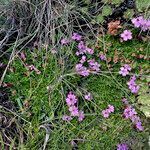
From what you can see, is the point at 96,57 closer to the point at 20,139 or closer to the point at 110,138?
the point at 110,138

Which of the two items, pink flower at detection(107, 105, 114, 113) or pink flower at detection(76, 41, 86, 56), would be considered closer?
pink flower at detection(107, 105, 114, 113)

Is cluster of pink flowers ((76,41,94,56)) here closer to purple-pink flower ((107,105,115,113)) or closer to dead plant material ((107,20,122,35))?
dead plant material ((107,20,122,35))

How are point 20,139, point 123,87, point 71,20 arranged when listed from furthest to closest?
point 71,20
point 123,87
point 20,139

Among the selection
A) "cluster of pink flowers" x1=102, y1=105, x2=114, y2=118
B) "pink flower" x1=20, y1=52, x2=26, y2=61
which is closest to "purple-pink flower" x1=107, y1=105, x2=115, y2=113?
"cluster of pink flowers" x1=102, y1=105, x2=114, y2=118

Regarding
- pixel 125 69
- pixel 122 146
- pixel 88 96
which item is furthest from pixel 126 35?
pixel 122 146

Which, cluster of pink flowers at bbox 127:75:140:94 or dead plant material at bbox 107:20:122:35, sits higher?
dead plant material at bbox 107:20:122:35

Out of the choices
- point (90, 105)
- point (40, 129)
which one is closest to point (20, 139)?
point (40, 129)
